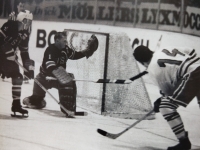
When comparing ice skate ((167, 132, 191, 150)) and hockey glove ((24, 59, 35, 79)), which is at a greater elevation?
hockey glove ((24, 59, 35, 79))

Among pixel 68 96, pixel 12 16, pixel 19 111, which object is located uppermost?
pixel 12 16

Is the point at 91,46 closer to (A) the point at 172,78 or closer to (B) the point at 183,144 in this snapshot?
(A) the point at 172,78

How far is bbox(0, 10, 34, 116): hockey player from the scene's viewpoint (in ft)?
6.84

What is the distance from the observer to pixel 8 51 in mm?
2117

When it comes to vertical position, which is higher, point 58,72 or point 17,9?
point 17,9

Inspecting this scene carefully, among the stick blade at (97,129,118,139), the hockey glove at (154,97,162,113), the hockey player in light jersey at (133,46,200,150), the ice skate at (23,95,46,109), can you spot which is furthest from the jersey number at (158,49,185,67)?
the ice skate at (23,95,46,109)

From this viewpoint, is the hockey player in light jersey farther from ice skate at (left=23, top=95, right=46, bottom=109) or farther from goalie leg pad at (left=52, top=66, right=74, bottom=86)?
ice skate at (left=23, top=95, right=46, bottom=109)

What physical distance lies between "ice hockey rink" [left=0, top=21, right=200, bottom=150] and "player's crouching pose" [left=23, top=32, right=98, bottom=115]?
0.04m

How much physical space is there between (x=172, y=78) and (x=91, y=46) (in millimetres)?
593

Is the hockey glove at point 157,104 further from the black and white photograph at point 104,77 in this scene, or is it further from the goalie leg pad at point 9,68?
the goalie leg pad at point 9,68

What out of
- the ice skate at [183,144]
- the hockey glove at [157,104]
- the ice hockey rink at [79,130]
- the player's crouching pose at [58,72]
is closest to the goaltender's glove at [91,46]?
the player's crouching pose at [58,72]

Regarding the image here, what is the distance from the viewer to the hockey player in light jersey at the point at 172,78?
6.65ft

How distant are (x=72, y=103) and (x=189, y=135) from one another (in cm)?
83

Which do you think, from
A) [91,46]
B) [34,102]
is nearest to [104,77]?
[91,46]
